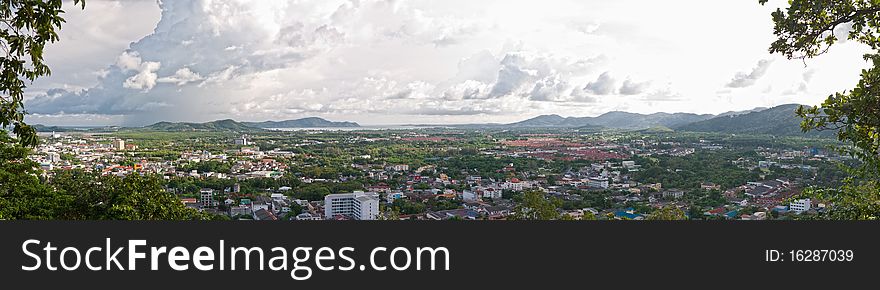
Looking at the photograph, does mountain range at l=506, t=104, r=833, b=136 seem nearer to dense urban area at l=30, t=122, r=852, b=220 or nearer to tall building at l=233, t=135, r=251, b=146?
dense urban area at l=30, t=122, r=852, b=220

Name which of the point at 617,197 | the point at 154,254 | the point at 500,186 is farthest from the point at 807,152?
the point at 154,254

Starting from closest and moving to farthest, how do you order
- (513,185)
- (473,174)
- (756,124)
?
1. (513,185)
2. (473,174)
3. (756,124)

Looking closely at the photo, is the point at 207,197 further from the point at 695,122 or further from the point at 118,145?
the point at 695,122

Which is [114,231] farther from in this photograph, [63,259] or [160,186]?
[160,186]

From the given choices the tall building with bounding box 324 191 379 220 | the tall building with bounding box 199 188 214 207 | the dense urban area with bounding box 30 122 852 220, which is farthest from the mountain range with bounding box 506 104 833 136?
the tall building with bounding box 324 191 379 220

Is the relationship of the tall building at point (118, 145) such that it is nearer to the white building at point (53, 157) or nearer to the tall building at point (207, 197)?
the white building at point (53, 157)

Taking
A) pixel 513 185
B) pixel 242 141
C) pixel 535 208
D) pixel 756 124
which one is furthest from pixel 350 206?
pixel 756 124
